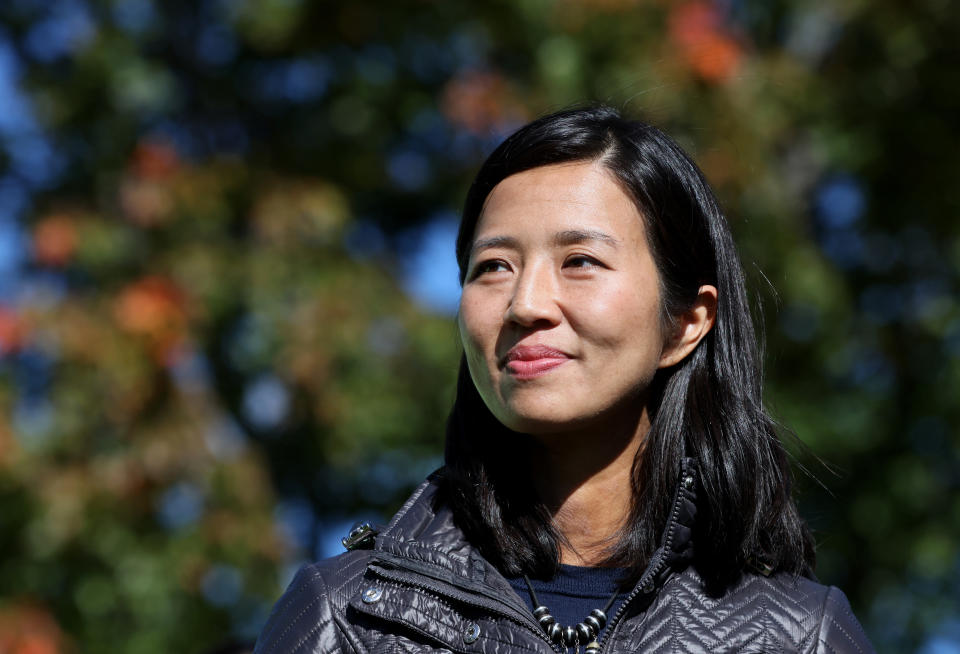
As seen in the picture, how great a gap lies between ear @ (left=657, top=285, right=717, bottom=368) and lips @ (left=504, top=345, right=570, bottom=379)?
0.78ft

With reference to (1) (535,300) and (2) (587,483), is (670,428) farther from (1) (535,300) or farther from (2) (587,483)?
(1) (535,300)

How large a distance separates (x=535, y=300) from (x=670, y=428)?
1.14 ft

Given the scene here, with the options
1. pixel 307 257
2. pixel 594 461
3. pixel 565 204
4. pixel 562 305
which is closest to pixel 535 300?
pixel 562 305

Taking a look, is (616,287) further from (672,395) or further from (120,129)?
(120,129)

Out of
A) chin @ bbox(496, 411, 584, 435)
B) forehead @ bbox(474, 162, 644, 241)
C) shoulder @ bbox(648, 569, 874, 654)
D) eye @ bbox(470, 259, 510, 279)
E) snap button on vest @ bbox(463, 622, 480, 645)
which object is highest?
forehead @ bbox(474, 162, 644, 241)

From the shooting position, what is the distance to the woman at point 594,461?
2102 mm

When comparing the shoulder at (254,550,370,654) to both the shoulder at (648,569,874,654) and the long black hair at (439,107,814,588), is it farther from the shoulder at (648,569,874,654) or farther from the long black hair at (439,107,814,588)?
the shoulder at (648,569,874,654)

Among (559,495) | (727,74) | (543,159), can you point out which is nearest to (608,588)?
(559,495)

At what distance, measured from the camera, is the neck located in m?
2.25

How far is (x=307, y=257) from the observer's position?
7.32m

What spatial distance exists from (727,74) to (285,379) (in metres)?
2.68

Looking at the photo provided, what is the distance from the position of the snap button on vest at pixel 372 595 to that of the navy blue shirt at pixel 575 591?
226mm

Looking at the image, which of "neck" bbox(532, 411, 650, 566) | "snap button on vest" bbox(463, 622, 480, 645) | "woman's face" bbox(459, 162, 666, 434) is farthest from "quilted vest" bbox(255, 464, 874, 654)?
"woman's face" bbox(459, 162, 666, 434)

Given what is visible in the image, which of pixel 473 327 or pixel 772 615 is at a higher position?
pixel 473 327
